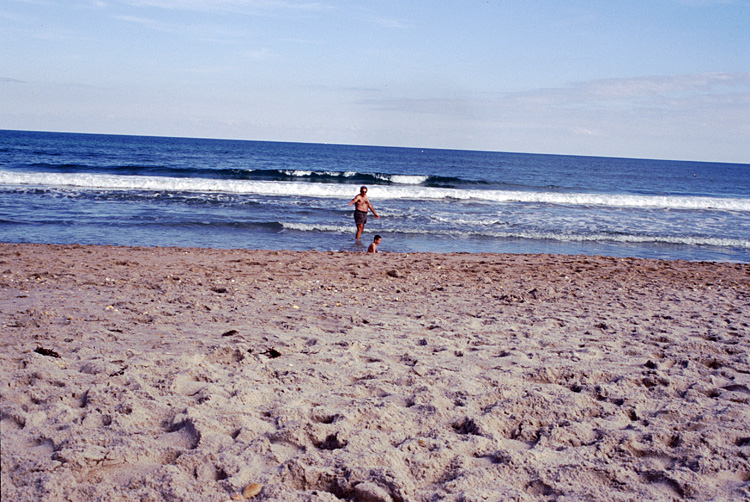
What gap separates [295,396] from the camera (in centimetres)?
349

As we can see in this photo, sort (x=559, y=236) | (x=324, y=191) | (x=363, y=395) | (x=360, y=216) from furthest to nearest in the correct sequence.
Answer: (x=324, y=191)
(x=559, y=236)
(x=360, y=216)
(x=363, y=395)

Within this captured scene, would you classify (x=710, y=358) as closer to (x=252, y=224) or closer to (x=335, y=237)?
(x=335, y=237)

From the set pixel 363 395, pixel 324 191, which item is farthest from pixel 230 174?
pixel 363 395

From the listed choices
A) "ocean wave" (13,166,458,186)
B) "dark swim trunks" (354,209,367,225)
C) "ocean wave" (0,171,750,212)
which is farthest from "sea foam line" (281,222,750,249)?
"ocean wave" (13,166,458,186)

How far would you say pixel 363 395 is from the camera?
3574 mm

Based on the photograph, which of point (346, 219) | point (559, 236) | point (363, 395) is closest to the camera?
point (363, 395)

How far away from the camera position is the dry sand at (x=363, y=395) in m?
2.57

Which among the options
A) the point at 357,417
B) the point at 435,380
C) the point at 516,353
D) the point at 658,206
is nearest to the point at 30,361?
the point at 357,417

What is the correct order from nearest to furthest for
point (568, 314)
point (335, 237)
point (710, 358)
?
1. point (710, 358)
2. point (568, 314)
3. point (335, 237)

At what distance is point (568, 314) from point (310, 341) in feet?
10.6

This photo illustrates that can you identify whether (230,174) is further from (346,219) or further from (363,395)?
(363,395)

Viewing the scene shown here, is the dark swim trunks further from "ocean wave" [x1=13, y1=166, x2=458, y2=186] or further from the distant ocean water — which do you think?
"ocean wave" [x1=13, y1=166, x2=458, y2=186]

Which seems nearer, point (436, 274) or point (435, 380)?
point (435, 380)

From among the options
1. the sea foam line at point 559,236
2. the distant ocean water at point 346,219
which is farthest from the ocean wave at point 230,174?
the sea foam line at point 559,236
